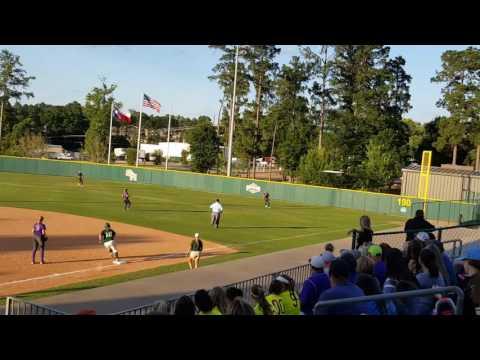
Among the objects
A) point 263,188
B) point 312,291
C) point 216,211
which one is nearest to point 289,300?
point 312,291

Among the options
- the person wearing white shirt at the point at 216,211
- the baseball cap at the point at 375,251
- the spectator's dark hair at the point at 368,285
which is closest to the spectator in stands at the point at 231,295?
the spectator's dark hair at the point at 368,285

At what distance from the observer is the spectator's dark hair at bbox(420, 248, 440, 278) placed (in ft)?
20.0

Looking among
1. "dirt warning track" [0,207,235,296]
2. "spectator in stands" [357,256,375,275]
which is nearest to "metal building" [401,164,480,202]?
"dirt warning track" [0,207,235,296]

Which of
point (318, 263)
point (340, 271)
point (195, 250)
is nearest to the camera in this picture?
point (340, 271)

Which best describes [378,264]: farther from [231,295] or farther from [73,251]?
[73,251]

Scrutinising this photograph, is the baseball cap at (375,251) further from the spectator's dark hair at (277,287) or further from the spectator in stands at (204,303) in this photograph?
the spectator in stands at (204,303)

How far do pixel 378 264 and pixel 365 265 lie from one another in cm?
33

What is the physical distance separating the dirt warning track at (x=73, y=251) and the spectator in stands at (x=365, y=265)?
11.3 meters

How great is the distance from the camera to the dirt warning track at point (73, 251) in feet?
56.6

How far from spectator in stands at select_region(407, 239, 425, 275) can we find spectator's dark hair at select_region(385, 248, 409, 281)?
21 centimetres

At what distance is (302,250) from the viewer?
24.5 metres

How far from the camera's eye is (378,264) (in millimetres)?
7508
